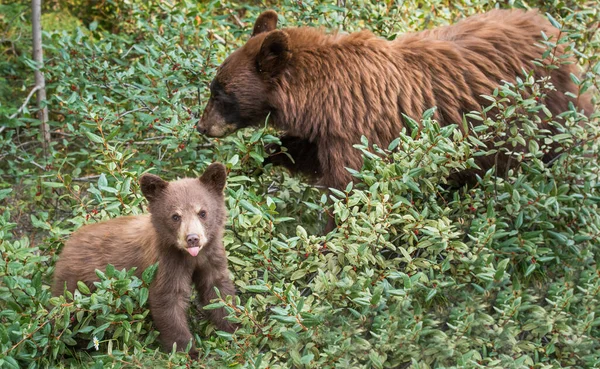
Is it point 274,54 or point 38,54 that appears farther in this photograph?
point 38,54

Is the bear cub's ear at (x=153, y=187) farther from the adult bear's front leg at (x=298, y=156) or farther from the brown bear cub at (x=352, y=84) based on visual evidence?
the adult bear's front leg at (x=298, y=156)

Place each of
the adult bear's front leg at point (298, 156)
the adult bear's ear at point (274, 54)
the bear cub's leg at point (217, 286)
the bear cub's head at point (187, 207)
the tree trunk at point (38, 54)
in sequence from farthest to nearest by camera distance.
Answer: the tree trunk at point (38, 54)
the adult bear's front leg at point (298, 156)
the adult bear's ear at point (274, 54)
the bear cub's leg at point (217, 286)
the bear cub's head at point (187, 207)

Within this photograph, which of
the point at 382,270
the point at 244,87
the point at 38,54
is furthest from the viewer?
the point at 38,54

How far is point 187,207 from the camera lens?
14.8 feet

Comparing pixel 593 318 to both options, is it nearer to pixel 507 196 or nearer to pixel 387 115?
pixel 507 196

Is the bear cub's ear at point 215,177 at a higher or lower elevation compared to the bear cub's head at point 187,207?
higher

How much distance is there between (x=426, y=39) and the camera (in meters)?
6.05

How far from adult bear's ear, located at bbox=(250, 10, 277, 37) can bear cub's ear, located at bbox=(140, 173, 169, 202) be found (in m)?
2.19

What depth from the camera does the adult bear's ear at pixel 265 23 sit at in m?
6.27

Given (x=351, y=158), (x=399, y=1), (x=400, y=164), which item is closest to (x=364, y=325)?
(x=400, y=164)

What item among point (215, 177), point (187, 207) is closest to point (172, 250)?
point (187, 207)

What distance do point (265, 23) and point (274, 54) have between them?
71 centimetres

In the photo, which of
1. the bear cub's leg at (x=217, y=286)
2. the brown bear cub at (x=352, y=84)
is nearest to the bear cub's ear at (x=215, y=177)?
the bear cub's leg at (x=217, y=286)

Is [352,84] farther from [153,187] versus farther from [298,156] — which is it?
[153,187]
